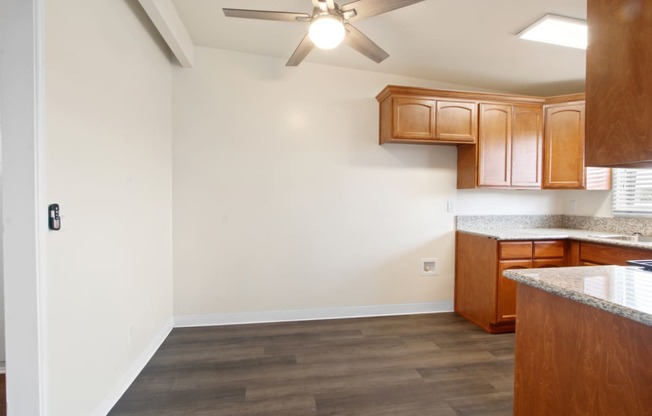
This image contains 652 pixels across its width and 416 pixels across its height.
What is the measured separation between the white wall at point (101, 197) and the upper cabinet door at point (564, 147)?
151 inches

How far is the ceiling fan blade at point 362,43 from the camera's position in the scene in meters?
1.83

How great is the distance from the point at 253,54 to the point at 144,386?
2948 mm

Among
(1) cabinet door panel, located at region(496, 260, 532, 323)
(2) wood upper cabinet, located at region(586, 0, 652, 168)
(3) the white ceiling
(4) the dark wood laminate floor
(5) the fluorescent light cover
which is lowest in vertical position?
(4) the dark wood laminate floor

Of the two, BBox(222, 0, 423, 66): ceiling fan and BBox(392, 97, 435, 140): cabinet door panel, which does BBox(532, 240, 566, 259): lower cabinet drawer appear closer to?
BBox(392, 97, 435, 140): cabinet door panel

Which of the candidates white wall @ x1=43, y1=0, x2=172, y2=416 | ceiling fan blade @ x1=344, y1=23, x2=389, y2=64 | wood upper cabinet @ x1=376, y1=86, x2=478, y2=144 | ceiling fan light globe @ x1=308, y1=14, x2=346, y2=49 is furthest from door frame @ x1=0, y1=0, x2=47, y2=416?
wood upper cabinet @ x1=376, y1=86, x2=478, y2=144

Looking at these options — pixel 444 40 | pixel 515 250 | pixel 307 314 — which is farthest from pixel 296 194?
pixel 515 250

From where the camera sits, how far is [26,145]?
119cm

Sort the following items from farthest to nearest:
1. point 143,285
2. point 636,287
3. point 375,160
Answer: point 375,160, point 143,285, point 636,287

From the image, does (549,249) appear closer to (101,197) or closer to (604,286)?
(604,286)

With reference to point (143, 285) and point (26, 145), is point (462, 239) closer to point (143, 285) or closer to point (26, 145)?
point (143, 285)

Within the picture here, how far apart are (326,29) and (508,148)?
235cm

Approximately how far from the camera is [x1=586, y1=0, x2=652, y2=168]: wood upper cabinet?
2.93 feet

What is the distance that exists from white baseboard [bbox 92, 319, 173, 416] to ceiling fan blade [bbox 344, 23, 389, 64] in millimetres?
2671

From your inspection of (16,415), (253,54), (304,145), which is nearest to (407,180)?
(304,145)
